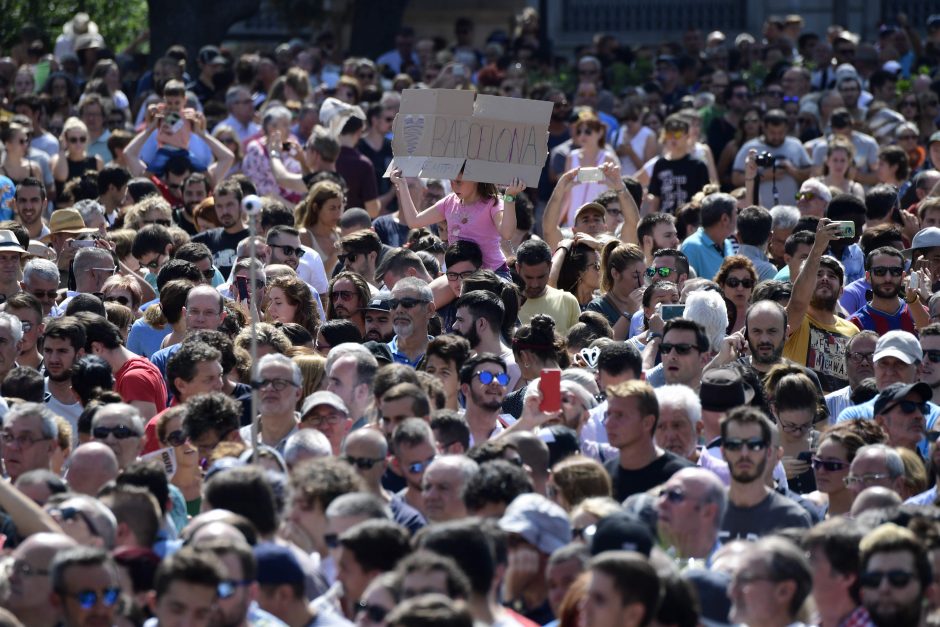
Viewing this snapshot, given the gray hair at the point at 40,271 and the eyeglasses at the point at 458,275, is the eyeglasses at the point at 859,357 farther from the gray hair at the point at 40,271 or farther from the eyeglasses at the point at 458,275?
the gray hair at the point at 40,271

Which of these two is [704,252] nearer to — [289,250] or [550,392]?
[289,250]

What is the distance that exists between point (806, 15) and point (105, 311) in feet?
63.0

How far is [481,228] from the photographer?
11.2m

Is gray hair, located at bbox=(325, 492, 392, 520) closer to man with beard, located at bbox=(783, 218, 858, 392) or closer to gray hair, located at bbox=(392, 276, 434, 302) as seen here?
gray hair, located at bbox=(392, 276, 434, 302)

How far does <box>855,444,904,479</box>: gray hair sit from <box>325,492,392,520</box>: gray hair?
2116 mm

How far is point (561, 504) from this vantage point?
23.5 feet

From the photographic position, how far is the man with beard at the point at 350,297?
34.4 feet

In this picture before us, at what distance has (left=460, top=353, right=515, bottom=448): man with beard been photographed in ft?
28.1

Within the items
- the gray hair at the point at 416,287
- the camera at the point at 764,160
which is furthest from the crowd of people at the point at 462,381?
the camera at the point at 764,160

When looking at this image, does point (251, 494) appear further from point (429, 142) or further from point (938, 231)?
point (938, 231)

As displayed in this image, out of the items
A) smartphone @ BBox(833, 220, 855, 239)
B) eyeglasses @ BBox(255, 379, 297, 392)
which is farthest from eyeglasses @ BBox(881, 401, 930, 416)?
eyeglasses @ BBox(255, 379, 297, 392)

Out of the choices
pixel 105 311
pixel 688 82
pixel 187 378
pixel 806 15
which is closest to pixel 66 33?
pixel 688 82

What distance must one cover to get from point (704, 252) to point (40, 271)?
429 cm

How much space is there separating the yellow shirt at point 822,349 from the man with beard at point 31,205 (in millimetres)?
5705
